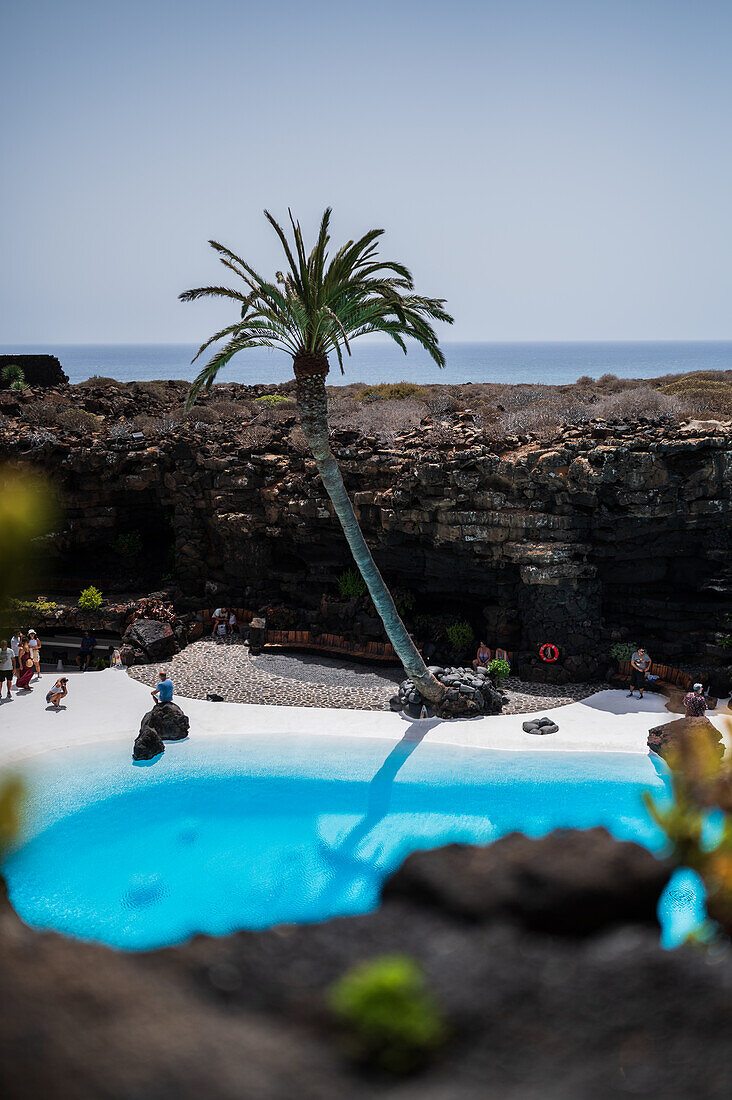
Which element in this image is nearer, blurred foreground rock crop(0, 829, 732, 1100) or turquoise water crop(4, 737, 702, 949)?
blurred foreground rock crop(0, 829, 732, 1100)

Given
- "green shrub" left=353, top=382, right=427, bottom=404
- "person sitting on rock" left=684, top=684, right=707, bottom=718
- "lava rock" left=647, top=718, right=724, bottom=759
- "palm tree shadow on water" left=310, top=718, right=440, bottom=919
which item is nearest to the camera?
"palm tree shadow on water" left=310, top=718, right=440, bottom=919

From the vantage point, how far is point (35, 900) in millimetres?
10148

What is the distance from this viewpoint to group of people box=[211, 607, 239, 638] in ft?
71.7

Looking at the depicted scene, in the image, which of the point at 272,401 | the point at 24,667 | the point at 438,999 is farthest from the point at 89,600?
the point at 438,999

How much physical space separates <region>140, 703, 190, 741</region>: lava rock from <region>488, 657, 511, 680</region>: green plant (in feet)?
25.8

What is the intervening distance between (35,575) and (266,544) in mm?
20671

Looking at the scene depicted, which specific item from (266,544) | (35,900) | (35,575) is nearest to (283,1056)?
(35,575)

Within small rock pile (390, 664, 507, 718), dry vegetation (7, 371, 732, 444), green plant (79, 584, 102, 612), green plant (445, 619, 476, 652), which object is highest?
dry vegetation (7, 371, 732, 444)

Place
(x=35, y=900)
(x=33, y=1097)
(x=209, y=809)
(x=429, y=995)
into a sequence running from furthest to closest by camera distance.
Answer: (x=209, y=809) → (x=35, y=900) → (x=429, y=995) → (x=33, y=1097)

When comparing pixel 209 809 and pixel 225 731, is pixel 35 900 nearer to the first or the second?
pixel 209 809

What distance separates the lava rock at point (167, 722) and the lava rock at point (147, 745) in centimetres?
35

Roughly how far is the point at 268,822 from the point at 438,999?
34.9ft

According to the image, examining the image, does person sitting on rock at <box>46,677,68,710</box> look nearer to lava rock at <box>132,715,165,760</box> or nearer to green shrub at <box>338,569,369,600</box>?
lava rock at <box>132,715,165,760</box>

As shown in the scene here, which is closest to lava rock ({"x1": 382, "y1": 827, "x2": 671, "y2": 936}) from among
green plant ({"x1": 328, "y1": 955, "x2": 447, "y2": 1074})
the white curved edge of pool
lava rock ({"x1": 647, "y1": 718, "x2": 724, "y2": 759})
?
green plant ({"x1": 328, "y1": 955, "x2": 447, "y2": 1074})
